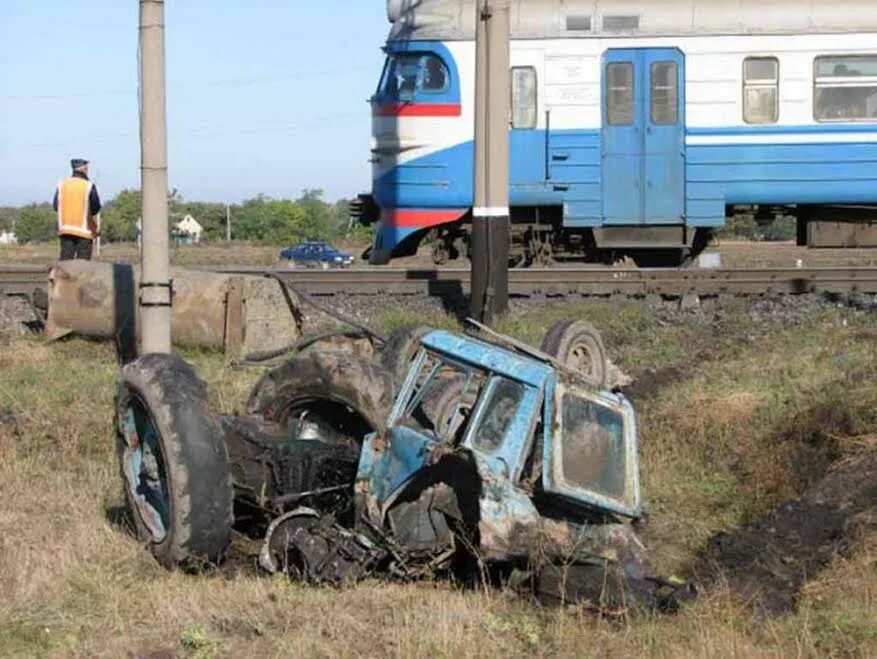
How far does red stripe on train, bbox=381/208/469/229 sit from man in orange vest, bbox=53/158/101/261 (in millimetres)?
3754

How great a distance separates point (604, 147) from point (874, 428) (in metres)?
8.81

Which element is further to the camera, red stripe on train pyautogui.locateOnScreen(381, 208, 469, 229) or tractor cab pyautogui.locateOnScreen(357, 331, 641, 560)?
red stripe on train pyautogui.locateOnScreen(381, 208, 469, 229)

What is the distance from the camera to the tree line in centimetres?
7681

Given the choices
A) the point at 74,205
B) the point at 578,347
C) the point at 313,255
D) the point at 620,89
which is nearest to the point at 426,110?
the point at 620,89

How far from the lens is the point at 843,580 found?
5680 mm

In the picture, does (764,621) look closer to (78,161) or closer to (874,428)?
(874,428)

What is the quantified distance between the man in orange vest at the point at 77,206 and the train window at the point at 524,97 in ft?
17.0

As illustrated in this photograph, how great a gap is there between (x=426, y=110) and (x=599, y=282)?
12.3ft

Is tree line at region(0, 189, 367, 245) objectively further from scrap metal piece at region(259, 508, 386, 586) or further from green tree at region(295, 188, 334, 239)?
scrap metal piece at region(259, 508, 386, 586)

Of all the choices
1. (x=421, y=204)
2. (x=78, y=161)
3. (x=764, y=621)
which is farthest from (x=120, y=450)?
(x=421, y=204)

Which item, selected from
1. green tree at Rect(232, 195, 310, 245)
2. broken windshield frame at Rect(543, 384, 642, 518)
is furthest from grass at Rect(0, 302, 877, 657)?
green tree at Rect(232, 195, 310, 245)

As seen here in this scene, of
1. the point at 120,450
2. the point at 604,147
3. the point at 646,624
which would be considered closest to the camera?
the point at 646,624

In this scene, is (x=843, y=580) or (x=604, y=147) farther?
(x=604, y=147)

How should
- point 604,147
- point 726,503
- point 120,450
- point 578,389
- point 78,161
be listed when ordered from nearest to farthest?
point 578,389 → point 120,450 → point 726,503 → point 78,161 → point 604,147
